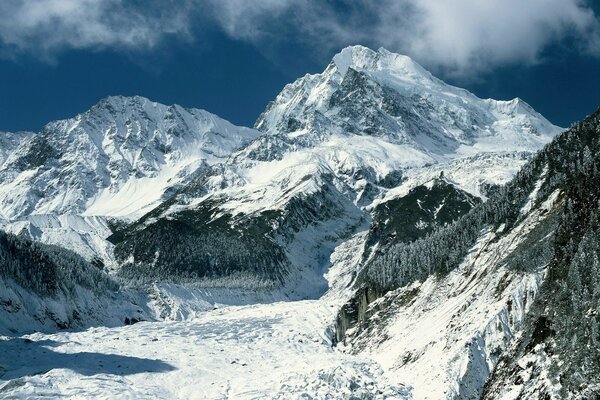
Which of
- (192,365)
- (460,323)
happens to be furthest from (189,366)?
(460,323)

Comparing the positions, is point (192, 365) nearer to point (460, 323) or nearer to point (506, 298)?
point (460, 323)

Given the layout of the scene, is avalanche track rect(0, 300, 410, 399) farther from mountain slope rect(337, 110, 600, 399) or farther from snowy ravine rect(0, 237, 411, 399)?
mountain slope rect(337, 110, 600, 399)

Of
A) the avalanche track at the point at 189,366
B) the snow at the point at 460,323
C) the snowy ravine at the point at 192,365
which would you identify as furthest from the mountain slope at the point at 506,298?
the avalanche track at the point at 189,366

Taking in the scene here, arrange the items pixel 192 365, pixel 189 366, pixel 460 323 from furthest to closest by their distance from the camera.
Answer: pixel 192 365 → pixel 189 366 → pixel 460 323

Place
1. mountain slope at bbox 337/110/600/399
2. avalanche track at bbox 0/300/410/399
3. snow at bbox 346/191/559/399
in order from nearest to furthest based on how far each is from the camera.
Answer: mountain slope at bbox 337/110/600/399 < snow at bbox 346/191/559/399 < avalanche track at bbox 0/300/410/399

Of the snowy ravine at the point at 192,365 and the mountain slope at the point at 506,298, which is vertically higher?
the mountain slope at the point at 506,298

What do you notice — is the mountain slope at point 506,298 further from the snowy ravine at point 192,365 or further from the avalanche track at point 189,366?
the avalanche track at point 189,366

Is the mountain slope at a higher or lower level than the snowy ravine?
higher

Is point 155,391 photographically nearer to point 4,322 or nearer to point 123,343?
point 123,343

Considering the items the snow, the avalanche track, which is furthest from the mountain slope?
the avalanche track

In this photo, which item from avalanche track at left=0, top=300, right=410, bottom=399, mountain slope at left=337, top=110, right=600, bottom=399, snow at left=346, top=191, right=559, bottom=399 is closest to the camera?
mountain slope at left=337, top=110, right=600, bottom=399

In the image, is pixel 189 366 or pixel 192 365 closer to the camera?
pixel 189 366

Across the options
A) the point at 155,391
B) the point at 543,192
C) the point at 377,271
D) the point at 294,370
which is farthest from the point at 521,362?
the point at 377,271
